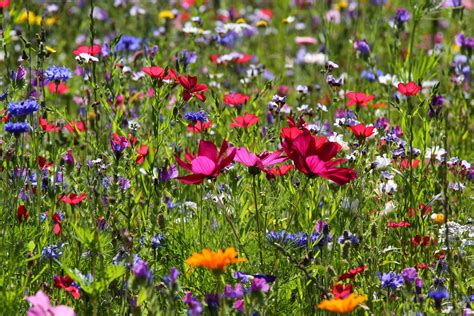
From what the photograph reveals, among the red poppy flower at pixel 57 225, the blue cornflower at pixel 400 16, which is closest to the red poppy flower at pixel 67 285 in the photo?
the red poppy flower at pixel 57 225

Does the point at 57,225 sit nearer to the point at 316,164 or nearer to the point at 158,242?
the point at 158,242

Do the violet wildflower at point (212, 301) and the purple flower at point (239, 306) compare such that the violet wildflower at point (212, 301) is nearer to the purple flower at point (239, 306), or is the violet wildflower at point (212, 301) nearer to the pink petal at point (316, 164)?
the purple flower at point (239, 306)

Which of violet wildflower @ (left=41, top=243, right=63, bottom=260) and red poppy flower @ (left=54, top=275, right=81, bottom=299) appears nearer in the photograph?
red poppy flower @ (left=54, top=275, right=81, bottom=299)

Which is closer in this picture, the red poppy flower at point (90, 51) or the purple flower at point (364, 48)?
the red poppy flower at point (90, 51)

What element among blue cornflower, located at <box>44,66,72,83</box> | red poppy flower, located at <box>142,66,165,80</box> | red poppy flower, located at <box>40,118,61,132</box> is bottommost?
red poppy flower, located at <box>40,118,61,132</box>

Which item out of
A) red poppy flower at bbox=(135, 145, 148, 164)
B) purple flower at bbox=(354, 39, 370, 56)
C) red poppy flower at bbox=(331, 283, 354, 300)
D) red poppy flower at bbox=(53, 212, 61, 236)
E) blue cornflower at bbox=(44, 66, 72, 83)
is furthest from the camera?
purple flower at bbox=(354, 39, 370, 56)

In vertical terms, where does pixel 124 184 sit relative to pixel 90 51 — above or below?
below

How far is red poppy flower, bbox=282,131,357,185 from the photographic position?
1.79 metres

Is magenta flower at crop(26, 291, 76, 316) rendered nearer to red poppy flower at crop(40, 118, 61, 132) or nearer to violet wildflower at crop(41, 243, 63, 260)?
violet wildflower at crop(41, 243, 63, 260)

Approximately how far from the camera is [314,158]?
1.79m

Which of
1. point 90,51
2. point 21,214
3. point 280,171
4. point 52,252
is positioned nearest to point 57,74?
point 90,51

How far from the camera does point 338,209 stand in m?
2.24

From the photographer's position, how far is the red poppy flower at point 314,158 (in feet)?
5.88

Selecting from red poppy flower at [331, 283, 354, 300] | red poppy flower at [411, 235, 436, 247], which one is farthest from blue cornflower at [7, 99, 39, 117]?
red poppy flower at [411, 235, 436, 247]
